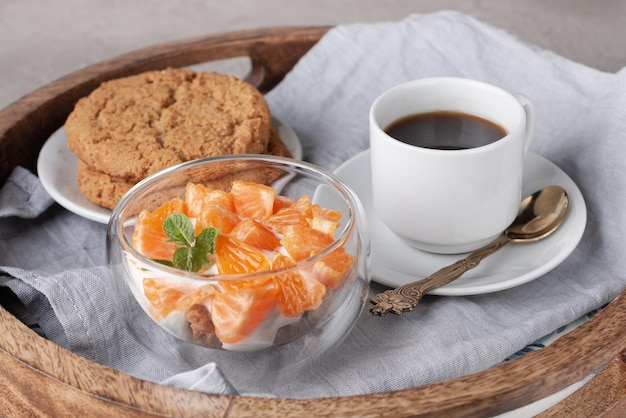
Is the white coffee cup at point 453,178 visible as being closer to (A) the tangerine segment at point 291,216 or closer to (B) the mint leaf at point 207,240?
(A) the tangerine segment at point 291,216

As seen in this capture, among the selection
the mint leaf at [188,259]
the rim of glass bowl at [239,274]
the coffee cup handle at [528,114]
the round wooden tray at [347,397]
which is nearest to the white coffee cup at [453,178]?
the coffee cup handle at [528,114]

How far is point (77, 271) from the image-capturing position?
1108mm

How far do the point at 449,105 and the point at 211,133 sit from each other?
0.39 m

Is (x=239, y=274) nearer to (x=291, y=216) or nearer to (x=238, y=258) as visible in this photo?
(x=238, y=258)

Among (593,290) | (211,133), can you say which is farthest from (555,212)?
(211,133)

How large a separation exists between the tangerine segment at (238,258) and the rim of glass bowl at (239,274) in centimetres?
4

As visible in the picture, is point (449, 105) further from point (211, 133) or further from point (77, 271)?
point (77, 271)

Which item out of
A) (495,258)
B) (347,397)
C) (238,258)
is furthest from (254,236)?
(495,258)

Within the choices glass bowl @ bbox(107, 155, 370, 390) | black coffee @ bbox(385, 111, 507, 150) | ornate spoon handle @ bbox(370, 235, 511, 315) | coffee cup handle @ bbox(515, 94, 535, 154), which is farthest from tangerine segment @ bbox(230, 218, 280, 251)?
coffee cup handle @ bbox(515, 94, 535, 154)

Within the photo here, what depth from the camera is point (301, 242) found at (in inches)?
35.0

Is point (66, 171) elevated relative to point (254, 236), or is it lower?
lower

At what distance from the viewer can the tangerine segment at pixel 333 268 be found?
888 millimetres

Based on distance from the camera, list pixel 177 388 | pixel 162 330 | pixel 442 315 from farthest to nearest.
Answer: pixel 442 315 → pixel 162 330 → pixel 177 388

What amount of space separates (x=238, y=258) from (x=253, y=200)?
0.12m
